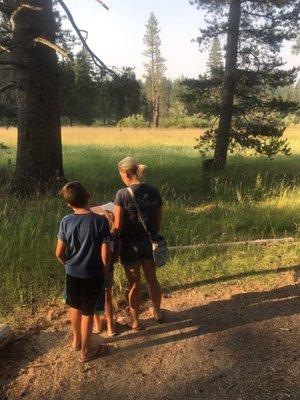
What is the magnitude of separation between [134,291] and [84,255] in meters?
0.80

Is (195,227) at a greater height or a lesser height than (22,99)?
lesser

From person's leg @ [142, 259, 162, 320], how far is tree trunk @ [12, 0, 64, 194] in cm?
446

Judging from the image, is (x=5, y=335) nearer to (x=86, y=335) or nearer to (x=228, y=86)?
(x=86, y=335)

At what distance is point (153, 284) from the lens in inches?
158

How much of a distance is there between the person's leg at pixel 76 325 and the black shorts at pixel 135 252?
2.09ft

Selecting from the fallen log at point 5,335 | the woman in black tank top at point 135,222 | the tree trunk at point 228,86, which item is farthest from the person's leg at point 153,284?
the tree trunk at point 228,86

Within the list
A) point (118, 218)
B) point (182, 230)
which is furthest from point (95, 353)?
point (182, 230)

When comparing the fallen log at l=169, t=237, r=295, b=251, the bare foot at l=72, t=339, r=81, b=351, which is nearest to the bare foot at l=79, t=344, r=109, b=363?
the bare foot at l=72, t=339, r=81, b=351

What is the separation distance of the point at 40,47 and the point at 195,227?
470 cm

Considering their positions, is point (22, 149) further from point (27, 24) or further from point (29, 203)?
point (27, 24)

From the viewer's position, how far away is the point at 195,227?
6.50 meters

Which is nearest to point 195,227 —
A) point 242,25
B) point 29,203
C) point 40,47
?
point 29,203

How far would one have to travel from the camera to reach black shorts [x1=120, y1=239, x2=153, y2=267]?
149 inches

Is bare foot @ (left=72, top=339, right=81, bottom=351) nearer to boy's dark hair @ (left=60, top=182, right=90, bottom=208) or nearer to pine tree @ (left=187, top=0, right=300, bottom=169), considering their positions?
boy's dark hair @ (left=60, top=182, right=90, bottom=208)
